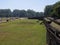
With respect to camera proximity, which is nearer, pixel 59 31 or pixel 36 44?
pixel 59 31

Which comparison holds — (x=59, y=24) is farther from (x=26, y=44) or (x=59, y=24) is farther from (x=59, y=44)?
(x=26, y=44)

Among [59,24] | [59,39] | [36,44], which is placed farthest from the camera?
[36,44]

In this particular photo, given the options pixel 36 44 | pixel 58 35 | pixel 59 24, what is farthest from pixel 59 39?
pixel 36 44

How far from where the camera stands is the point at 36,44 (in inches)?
877

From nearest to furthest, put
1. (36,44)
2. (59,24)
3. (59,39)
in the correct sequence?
(59,39) < (59,24) < (36,44)

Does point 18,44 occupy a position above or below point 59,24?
below

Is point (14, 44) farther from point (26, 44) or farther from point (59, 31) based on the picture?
point (59, 31)

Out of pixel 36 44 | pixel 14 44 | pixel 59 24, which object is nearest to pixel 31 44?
pixel 36 44

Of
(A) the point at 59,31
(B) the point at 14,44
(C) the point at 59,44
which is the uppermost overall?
(A) the point at 59,31

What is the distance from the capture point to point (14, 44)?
77.4ft

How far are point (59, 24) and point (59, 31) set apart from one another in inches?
36.9

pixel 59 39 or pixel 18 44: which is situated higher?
pixel 59 39

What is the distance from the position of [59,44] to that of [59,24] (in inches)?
35.9

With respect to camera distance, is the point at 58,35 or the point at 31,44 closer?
the point at 58,35
